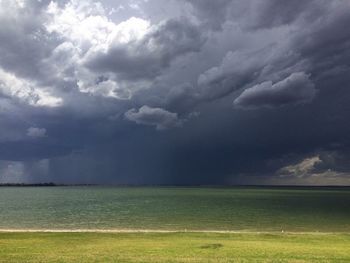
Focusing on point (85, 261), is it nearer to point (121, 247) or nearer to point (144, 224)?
point (121, 247)

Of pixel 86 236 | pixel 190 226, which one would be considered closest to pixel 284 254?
pixel 86 236

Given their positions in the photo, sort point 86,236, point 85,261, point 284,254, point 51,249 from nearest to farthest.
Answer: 1. point 85,261
2. point 284,254
3. point 51,249
4. point 86,236

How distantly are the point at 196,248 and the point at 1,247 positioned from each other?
1452 cm

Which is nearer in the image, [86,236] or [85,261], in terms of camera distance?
[85,261]

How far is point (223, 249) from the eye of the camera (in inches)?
1207

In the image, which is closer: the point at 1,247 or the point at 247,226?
the point at 1,247

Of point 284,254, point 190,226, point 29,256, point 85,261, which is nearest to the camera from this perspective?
point 85,261

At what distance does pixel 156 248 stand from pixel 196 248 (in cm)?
296

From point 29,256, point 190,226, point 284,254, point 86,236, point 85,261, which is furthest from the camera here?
point 190,226

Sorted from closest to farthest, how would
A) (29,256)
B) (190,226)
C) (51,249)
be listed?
1. (29,256)
2. (51,249)
3. (190,226)

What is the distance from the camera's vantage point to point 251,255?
27516mm

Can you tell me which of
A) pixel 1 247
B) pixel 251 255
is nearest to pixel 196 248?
pixel 251 255

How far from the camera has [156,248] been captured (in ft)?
101

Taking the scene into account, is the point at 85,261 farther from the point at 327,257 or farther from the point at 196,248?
the point at 327,257
